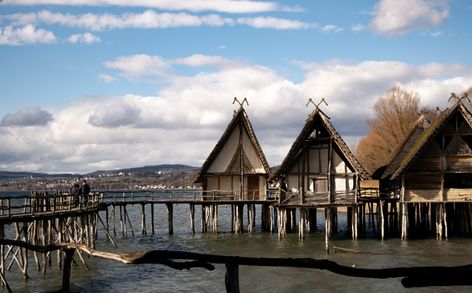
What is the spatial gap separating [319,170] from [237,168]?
742 centimetres

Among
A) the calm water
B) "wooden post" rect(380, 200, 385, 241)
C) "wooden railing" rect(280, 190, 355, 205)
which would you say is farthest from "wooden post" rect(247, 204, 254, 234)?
"wooden post" rect(380, 200, 385, 241)

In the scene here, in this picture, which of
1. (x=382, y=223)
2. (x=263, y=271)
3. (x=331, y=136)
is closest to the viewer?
(x=263, y=271)

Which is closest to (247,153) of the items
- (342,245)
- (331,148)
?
(331,148)

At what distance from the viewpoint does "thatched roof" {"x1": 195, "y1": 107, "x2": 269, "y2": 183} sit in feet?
120

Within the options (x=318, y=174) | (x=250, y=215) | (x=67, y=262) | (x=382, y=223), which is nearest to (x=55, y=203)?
(x=67, y=262)

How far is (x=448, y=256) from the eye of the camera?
25.1 metres

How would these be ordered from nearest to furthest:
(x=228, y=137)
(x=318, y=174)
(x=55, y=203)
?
(x=55, y=203) < (x=318, y=174) < (x=228, y=137)

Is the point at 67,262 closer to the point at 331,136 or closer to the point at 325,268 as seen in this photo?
the point at 325,268

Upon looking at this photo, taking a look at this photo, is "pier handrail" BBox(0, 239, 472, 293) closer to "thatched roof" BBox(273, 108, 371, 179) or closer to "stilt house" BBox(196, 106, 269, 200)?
"thatched roof" BBox(273, 108, 371, 179)

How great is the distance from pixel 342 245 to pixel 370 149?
35.4 m

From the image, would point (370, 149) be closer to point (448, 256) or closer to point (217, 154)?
point (217, 154)

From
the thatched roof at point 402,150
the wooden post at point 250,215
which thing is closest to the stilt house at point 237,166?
the wooden post at point 250,215

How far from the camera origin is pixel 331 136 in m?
A: 30.9

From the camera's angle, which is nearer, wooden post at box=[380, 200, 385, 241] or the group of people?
the group of people
